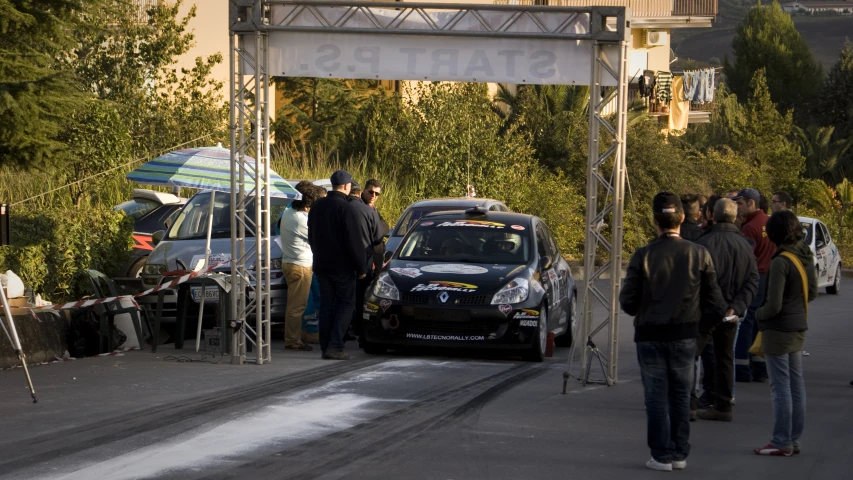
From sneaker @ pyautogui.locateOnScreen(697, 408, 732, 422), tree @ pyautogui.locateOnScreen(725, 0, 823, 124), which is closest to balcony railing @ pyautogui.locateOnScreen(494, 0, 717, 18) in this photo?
tree @ pyautogui.locateOnScreen(725, 0, 823, 124)

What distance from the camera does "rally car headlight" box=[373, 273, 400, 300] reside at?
12680 mm

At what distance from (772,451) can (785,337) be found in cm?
81

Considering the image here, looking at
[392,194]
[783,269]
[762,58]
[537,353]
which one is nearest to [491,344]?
[537,353]

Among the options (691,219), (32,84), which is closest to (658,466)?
(691,219)

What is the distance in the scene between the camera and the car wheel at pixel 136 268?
15805 mm

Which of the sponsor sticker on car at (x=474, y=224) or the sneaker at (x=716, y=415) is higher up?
the sponsor sticker on car at (x=474, y=224)

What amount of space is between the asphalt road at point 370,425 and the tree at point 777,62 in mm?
59145

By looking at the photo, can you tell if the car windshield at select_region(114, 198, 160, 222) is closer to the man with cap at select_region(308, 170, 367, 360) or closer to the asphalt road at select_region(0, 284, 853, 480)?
the asphalt road at select_region(0, 284, 853, 480)

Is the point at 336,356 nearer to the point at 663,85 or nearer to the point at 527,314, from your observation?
the point at 527,314

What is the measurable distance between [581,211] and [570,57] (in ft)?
68.6

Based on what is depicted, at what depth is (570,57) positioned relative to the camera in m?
11.2

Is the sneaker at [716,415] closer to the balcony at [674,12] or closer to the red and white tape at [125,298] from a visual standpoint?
the red and white tape at [125,298]

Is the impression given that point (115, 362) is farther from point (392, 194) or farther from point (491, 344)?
point (392, 194)

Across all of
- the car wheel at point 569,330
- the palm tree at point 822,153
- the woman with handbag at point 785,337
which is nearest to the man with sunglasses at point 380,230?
the car wheel at point 569,330
